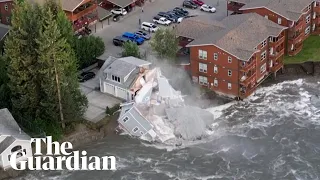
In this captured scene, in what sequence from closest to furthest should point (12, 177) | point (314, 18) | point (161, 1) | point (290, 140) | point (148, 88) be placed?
1. point (12, 177)
2. point (290, 140)
3. point (148, 88)
4. point (314, 18)
5. point (161, 1)

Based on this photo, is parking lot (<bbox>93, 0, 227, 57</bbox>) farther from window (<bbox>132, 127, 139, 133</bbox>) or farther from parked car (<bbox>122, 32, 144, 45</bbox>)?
window (<bbox>132, 127, 139, 133</bbox>)

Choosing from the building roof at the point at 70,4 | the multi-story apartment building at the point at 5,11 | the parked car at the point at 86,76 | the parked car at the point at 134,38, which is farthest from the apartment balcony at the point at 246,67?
the multi-story apartment building at the point at 5,11

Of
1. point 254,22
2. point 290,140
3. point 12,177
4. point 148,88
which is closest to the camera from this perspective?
point 12,177

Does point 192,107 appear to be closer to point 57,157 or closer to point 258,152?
point 258,152

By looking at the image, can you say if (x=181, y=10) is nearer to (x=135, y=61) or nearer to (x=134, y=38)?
(x=134, y=38)

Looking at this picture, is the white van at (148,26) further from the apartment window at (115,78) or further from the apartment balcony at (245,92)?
the apartment balcony at (245,92)

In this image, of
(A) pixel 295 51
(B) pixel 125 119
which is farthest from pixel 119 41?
(A) pixel 295 51

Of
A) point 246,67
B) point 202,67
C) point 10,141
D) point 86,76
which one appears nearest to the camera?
point 10,141

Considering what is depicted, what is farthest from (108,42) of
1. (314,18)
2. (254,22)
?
(314,18)
